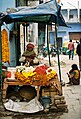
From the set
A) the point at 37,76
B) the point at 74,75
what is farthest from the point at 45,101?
the point at 74,75

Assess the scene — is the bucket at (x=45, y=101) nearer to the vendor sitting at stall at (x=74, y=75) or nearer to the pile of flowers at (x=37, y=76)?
the pile of flowers at (x=37, y=76)

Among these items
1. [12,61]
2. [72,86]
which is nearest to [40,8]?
[72,86]

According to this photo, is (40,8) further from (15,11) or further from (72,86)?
(72,86)

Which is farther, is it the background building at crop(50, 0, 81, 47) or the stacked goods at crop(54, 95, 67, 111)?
the background building at crop(50, 0, 81, 47)

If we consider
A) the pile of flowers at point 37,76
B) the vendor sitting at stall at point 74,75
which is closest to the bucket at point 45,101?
the pile of flowers at point 37,76

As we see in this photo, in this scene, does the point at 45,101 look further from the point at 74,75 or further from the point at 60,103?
the point at 74,75

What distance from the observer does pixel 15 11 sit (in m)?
8.28

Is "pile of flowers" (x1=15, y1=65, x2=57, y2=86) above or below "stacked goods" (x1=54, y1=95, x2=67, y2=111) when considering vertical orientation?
above

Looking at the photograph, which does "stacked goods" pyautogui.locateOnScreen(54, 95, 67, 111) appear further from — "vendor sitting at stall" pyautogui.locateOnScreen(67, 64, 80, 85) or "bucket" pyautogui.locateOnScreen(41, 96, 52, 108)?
"vendor sitting at stall" pyautogui.locateOnScreen(67, 64, 80, 85)

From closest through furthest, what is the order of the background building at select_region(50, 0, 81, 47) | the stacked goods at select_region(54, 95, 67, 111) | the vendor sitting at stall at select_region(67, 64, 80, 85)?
the stacked goods at select_region(54, 95, 67, 111) < the vendor sitting at stall at select_region(67, 64, 80, 85) < the background building at select_region(50, 0, 81, 47)

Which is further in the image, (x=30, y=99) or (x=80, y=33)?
(x=80, y=33)

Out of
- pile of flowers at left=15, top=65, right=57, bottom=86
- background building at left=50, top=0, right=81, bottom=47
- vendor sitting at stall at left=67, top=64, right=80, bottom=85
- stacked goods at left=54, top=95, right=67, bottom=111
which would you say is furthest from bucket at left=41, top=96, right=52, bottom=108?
background building at left=50, top=0, right=81, bottom=47

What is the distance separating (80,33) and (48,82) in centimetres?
4163

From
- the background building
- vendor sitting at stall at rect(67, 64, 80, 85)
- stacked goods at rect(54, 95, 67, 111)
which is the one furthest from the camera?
the background building
